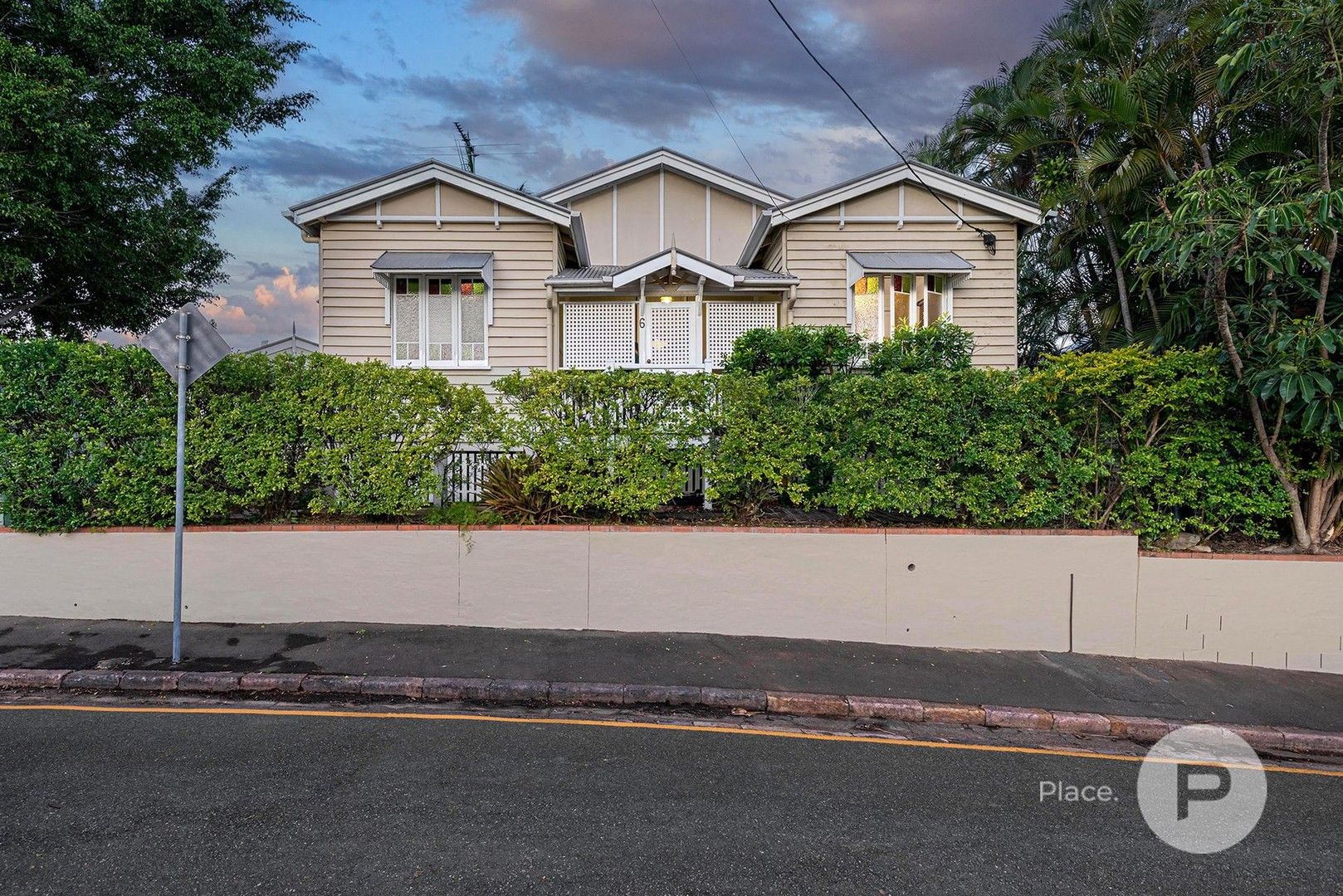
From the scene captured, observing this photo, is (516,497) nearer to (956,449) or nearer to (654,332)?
(956,449)

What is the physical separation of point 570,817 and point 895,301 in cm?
1230

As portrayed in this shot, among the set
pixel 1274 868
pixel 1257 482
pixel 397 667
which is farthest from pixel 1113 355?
pixel 397 667

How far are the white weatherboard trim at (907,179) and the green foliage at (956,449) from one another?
708 cm

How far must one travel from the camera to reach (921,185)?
1334 cm

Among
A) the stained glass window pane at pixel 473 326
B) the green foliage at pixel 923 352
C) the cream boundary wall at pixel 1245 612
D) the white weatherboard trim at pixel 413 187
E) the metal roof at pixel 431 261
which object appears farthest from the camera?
the stained glass window pane at pixel 473 326

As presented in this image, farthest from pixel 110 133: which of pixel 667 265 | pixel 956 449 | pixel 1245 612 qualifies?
pixel 1245 612

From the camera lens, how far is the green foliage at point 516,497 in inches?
299

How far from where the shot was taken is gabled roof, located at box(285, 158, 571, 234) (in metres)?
12.6

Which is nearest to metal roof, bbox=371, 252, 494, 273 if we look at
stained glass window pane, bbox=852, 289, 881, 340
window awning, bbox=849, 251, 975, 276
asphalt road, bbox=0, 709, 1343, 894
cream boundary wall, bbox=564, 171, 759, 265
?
cream boundary wall, bbox=564, 171, 759, 265

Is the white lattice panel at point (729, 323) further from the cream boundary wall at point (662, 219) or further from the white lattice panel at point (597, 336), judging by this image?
the cream boundary wall at point (662, 219)

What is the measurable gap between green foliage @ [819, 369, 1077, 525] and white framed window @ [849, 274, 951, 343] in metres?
6.45

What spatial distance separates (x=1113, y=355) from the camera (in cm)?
718

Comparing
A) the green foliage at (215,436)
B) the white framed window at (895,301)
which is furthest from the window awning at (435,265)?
the white framed window at (895,301)

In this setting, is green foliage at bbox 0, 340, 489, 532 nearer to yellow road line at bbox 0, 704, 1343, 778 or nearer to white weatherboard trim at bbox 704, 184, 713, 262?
yellow road line at bbox 0, 704, 1343, 778
